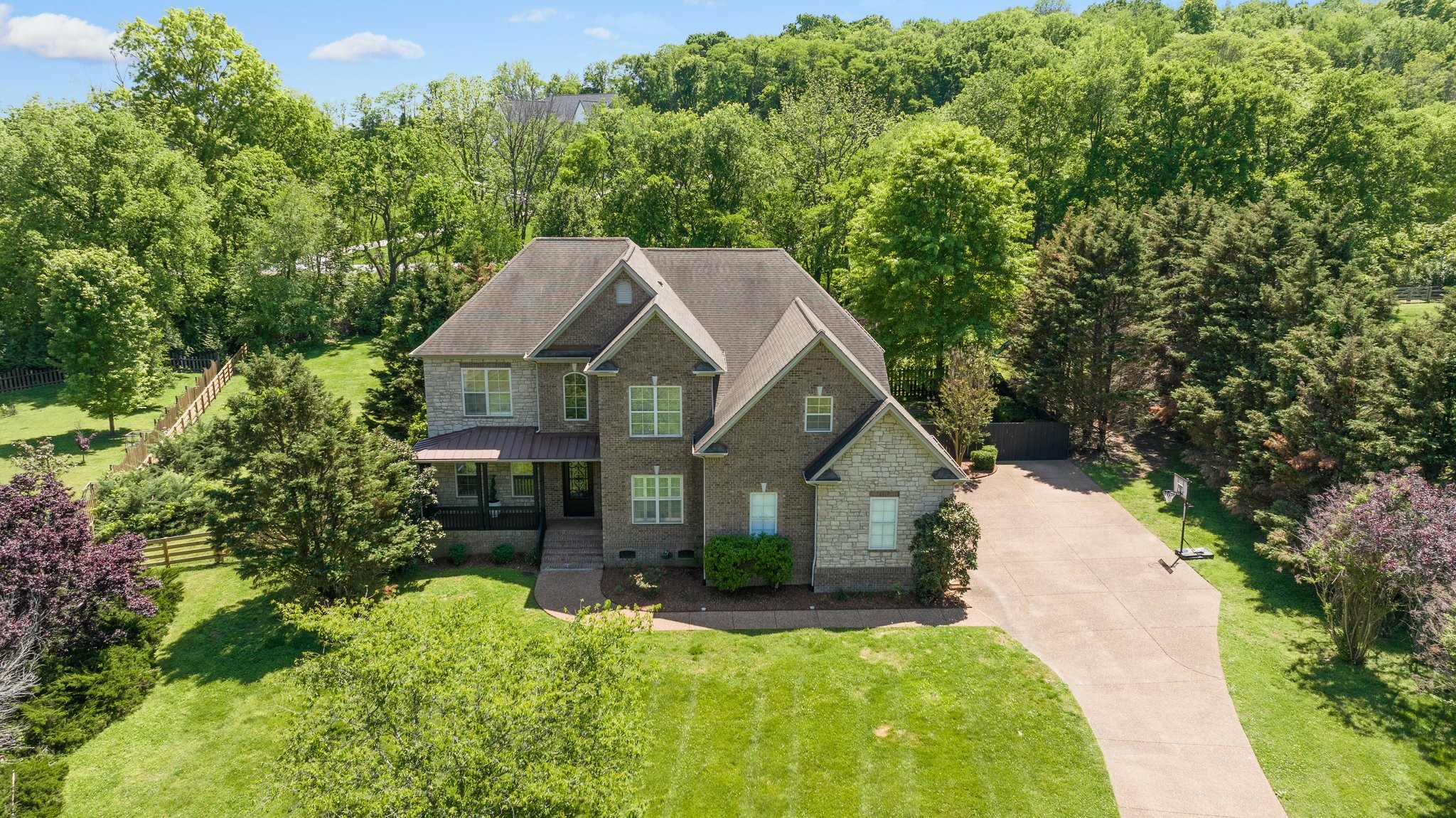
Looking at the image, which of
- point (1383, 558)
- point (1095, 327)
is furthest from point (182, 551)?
point (1095, 327)

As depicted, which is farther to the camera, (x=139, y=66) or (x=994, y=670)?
(x=139, y=66)

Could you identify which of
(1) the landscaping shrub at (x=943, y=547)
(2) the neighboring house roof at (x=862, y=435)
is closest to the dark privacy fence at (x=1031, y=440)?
(1) the landscaping shrub at (x=943, y=547)

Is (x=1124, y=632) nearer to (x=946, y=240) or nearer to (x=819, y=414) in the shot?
(x=819, y=414)

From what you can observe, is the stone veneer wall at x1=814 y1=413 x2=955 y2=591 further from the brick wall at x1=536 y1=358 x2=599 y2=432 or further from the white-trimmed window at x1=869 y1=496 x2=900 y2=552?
the brick wall at x1=536 y1=358 x2=599 y2=432

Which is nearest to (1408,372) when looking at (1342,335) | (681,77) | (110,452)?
(1342,335)

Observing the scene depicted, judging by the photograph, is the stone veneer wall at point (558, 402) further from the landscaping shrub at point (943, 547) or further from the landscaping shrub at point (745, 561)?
the landscaping shrub at point (943, 547)

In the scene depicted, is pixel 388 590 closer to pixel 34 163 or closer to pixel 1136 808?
pixel 1136 808
